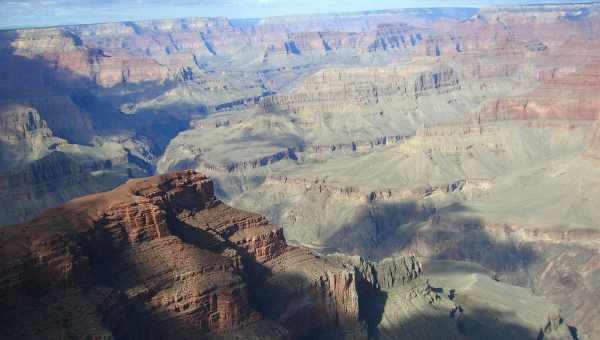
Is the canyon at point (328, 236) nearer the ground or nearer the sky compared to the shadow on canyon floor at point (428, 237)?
nearer the sky

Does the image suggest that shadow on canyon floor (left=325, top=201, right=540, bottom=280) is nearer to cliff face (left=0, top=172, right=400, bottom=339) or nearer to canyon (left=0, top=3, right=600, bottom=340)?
canyon (left=0, top=3, right=600, bottom=340)

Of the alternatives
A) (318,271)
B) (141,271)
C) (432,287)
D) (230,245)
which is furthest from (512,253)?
(141,271)

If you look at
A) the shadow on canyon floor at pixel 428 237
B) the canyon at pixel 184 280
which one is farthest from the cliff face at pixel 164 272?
the shadow on canyon floor at pixel 428 237

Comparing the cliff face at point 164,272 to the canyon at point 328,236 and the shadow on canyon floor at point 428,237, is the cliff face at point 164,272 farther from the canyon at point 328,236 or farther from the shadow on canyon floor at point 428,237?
the shadow on canyon floor at point 428,237

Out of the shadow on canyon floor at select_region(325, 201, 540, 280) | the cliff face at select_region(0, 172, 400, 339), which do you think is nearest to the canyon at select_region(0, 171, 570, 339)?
the cliff face at select_region(0, 172, 400, 339)

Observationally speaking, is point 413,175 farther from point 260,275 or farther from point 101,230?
point 101,230

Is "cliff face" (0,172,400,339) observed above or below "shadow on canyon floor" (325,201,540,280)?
above

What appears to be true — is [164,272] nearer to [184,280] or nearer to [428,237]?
[184,280]

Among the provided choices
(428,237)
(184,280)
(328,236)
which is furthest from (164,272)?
(328,236)

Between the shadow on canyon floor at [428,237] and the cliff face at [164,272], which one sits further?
the shadow on canyon floor at [428,237]
